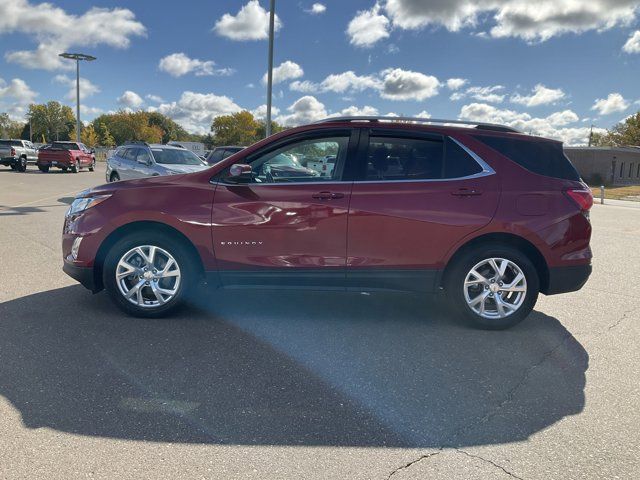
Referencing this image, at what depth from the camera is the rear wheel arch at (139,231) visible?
4309 mm

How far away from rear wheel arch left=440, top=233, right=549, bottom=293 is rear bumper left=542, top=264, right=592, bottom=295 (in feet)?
0.16

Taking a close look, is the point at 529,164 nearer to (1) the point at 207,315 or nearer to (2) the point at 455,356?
(2) the point at 455,356

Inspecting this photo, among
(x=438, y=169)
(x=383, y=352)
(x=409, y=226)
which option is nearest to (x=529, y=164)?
(x=438, y=169)

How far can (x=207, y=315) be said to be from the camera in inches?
179

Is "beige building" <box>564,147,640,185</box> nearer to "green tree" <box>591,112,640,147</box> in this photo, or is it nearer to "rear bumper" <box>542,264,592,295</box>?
"green tree" <box>591,112,640,147</box>

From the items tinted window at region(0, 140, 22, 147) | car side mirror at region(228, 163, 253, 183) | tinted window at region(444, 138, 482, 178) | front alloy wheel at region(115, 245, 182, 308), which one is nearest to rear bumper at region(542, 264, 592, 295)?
tinted window at region(444, 138, 482, 178)

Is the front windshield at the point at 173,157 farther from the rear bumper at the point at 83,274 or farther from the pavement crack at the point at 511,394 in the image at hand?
the pavement crack at the point at 511,394

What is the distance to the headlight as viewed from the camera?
4.35 metres

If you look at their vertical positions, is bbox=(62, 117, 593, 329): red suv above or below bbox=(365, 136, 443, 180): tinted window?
below

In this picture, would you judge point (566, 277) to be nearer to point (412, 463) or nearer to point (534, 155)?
point (534, 155)

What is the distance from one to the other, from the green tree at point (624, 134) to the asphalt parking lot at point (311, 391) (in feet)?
260

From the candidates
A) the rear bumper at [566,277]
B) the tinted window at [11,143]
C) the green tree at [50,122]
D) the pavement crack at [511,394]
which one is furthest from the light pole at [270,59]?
the green tree at [50,122]

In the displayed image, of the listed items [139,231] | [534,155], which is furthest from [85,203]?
[534,155]

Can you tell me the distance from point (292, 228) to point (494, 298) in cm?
193
